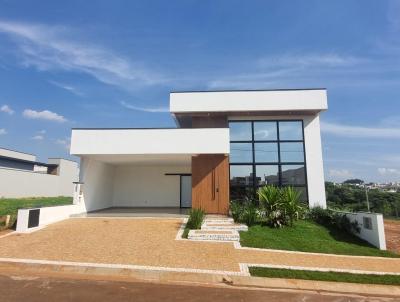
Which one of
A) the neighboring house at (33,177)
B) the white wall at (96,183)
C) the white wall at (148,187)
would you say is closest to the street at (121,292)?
the white wall at (96,183)

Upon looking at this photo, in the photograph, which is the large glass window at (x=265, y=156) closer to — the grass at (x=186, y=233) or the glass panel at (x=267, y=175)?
the glass panel at (x=267, y=175)

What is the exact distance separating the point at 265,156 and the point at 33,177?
946 inches

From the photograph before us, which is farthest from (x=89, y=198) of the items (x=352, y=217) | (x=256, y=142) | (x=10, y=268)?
(x=352, y=217)

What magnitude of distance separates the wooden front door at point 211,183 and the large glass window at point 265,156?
3.48 ft

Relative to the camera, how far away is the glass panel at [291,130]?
1537 cm

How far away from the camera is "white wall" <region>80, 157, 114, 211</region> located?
1420 cm

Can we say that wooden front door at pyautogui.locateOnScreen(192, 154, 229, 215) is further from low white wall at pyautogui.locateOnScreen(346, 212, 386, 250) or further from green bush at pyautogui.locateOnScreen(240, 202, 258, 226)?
low white wall at pyautogui.locateOnScreen(346, 212, 386, 250)

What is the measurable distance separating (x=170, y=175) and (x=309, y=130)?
846cm

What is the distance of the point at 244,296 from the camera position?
220 inches

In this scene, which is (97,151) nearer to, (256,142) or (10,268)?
(10,268)

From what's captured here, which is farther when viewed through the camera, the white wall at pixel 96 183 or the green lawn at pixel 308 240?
the white wall at pixel 96 183

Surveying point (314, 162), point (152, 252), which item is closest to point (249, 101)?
point (314, 162)

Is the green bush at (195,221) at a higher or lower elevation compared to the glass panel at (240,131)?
lower

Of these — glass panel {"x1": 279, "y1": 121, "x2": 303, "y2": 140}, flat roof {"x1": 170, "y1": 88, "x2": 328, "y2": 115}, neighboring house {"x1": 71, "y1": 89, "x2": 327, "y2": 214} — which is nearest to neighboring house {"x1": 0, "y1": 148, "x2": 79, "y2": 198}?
neighboring house {"x1": 71, "y1": 89, "x2": 327, "y2": 214}
